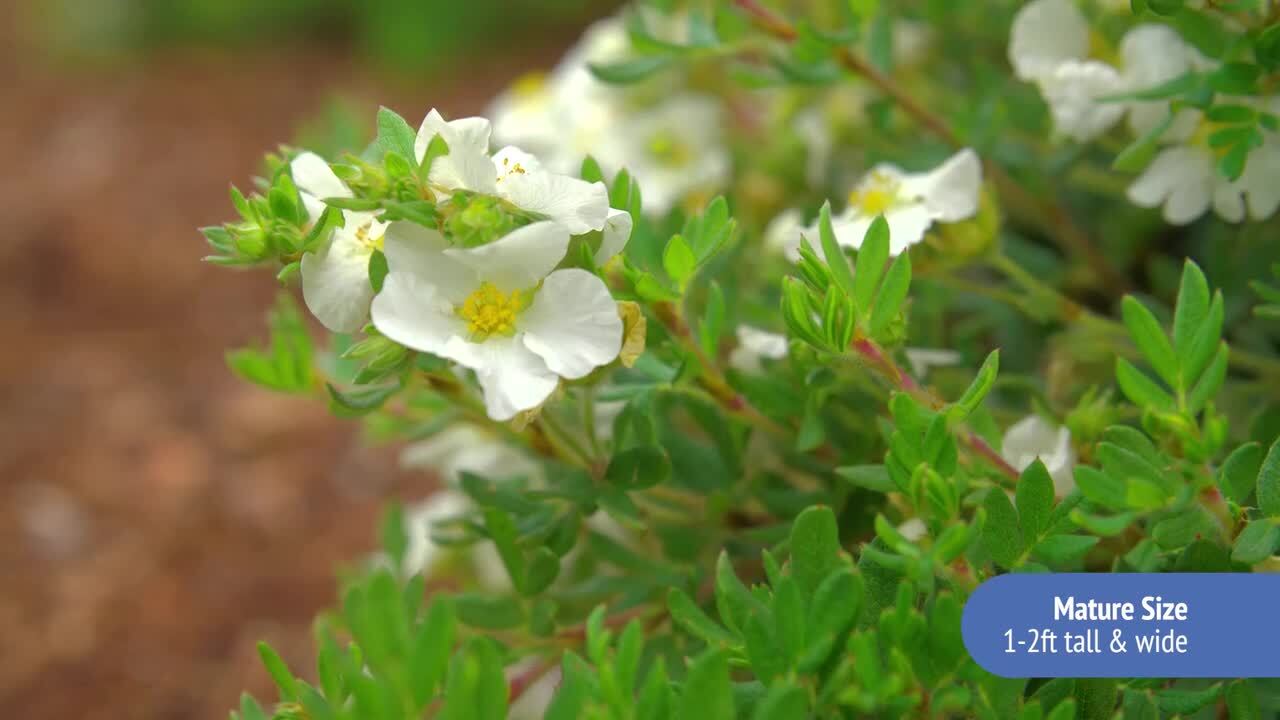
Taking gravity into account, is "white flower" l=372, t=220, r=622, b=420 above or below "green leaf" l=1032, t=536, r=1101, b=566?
above

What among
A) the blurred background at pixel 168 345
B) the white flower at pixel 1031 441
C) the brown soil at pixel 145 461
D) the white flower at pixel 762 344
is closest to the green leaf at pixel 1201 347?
the white flower at pixel 1031 441

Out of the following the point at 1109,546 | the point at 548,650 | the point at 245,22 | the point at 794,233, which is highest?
the point at 794,233

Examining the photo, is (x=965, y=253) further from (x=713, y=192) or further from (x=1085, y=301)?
(x=713, y=192)

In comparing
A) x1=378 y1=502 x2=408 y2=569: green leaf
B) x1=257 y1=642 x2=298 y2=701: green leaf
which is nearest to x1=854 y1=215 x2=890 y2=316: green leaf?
x1=257 y1=642 x2=298 y2=701: green leaf

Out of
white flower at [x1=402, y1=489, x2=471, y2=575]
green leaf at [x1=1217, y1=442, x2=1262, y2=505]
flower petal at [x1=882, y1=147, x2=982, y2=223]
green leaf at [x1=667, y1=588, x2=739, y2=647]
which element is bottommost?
white flower at [x1=402, y1=489, x2=471, y2=575]

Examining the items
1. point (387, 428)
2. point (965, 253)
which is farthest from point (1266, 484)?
point (387, 428)

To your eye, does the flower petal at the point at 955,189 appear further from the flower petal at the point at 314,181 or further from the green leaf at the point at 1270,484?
the flower petal at the point at 314,181

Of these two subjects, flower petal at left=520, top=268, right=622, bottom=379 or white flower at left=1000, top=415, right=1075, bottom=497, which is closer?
flower petal at left=520, top=268, right=622, bottom=379

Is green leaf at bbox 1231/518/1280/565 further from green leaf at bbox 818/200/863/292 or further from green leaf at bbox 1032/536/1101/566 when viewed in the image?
green leaf at bbox 818/200/863/292
